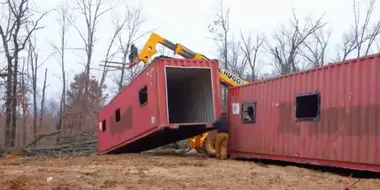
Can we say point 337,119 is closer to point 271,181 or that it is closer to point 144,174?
point 271,181

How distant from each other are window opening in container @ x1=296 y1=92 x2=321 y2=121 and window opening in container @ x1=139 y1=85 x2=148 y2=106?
4762mm

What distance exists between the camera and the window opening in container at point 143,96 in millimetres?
13822

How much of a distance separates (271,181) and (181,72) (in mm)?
6614

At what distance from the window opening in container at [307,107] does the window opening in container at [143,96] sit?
4.76 metres

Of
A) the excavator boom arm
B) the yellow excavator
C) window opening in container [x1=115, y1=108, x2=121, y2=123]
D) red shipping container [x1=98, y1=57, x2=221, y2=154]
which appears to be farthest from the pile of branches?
the excavator boom arm

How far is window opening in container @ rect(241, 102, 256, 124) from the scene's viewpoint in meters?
13.2

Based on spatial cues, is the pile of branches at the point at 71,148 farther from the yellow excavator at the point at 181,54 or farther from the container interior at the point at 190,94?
the container interior at the point at 190,94

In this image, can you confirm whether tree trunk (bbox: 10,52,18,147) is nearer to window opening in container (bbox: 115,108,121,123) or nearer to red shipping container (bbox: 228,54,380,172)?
window opening in container (bbox: 115,108,121,123)

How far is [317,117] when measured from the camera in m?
10.5

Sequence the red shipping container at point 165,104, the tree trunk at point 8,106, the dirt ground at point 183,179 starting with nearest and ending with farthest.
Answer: the dirt ground at point 183,179
the red shipping container at point 165,104
the tree trunk at point 8,106

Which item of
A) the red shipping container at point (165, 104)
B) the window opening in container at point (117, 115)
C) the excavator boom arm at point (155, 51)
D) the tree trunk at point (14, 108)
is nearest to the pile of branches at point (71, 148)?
the tree trunk at point (14, 108)

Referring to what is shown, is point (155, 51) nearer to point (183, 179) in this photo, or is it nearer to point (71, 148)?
point (183, 179)

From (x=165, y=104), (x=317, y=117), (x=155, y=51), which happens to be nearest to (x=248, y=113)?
(x=165, y=104)

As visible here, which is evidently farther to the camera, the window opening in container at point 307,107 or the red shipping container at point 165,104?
the red shipping container at point 165,104
